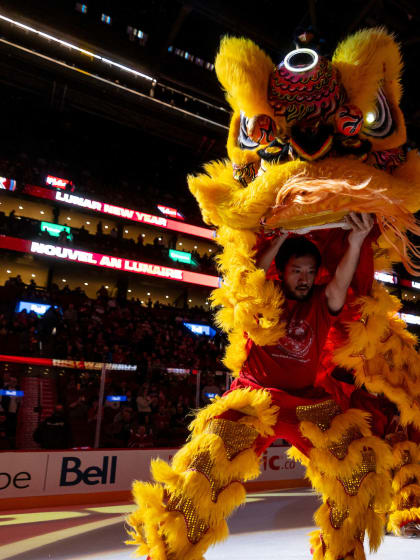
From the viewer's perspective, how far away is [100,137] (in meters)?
17.1

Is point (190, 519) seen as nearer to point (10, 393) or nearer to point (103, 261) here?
point (10, 393)

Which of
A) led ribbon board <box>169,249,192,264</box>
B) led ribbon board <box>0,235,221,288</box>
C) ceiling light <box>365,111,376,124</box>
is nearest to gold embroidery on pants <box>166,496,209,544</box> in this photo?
ceiling light <box>365,111,376,124</box>

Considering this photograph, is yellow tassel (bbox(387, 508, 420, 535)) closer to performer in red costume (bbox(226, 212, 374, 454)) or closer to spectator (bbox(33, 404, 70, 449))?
performer in red costume (bbox(226, 212, 374, 454))

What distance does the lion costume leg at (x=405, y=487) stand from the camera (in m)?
2.45

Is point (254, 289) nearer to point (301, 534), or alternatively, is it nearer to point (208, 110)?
point (301, 534)

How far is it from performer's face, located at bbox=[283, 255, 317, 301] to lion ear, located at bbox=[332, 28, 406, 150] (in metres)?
0.57

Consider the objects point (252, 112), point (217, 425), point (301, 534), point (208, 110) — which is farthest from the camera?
point (208, 110)

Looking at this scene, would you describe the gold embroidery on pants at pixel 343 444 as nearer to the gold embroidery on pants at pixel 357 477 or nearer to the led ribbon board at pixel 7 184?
the gold embroidery on pants at pixel 357 477

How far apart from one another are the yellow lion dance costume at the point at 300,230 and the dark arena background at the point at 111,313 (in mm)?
375

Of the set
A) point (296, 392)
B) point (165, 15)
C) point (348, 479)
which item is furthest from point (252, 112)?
point (165, 15)

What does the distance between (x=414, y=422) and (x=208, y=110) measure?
803cm

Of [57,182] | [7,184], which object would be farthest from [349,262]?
[57,182]

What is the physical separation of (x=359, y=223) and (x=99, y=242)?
48.4 ft

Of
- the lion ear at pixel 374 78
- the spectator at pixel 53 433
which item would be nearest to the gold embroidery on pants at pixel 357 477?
the lion ear at pixel 374 78
